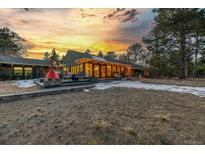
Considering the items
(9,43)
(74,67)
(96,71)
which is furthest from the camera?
(9,43)

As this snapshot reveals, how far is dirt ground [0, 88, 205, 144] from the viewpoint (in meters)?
2.01

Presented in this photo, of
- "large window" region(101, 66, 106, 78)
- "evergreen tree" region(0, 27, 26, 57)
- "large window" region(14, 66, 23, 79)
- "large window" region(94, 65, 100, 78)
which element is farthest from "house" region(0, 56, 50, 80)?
"large window" region(101, 66, 106, 78)

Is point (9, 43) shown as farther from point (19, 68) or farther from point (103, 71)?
point (103, 71)

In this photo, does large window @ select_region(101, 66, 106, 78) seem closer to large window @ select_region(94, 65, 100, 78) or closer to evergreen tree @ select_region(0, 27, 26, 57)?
large window @ select_region(94, 65, 100, 78)

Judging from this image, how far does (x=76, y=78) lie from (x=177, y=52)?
882cm

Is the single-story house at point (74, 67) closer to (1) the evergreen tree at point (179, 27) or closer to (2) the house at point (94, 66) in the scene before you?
(2) the house at point (94, 66)

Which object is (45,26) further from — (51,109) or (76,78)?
(51,109)

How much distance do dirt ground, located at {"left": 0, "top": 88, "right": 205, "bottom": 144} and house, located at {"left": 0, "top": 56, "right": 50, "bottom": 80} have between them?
965cm

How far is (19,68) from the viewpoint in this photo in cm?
1270

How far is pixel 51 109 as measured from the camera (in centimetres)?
318

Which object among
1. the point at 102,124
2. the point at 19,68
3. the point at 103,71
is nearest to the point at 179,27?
Result: the point at 103,71

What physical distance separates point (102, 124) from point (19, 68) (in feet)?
40.1

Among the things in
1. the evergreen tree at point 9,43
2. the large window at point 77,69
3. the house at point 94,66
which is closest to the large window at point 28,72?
the evergreen tree at point 9,43

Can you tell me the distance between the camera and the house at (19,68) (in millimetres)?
11648
